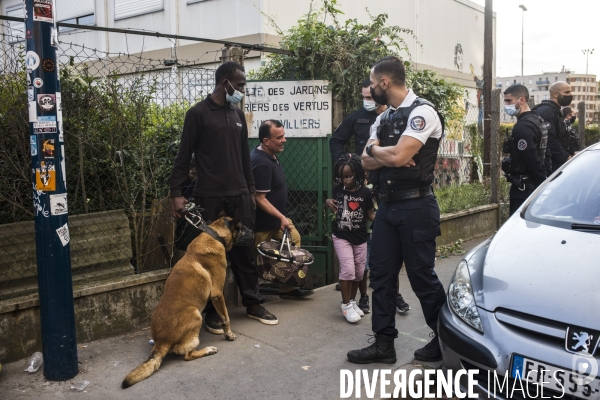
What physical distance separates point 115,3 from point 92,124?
13.5m

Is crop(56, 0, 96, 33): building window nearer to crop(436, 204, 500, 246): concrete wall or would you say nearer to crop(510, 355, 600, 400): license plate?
crop(436, 204, 500, 246): concrete wall

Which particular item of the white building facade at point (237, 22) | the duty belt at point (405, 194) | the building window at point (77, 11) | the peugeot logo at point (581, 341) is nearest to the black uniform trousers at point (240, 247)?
the duty belt at point (405, 194)

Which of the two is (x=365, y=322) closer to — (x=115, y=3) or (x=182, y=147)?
(x=182, y=147)

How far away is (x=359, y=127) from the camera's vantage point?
5656mm

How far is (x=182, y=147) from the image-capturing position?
14.5ft

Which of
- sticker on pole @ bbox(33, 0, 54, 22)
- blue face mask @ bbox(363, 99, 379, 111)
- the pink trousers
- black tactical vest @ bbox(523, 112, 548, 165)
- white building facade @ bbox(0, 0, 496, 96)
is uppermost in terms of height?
white building facade @ bbox(0, 0, 496, 96)

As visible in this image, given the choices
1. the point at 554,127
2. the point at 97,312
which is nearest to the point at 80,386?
the point at 97,312

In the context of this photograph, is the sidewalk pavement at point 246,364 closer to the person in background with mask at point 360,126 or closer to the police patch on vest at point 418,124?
the person in background with mask at point 360,126

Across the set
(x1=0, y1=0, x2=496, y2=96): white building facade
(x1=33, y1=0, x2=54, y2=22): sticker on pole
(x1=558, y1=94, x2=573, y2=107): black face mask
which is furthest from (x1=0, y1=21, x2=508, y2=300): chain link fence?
(x1=0, y1=0, x2=496, y2=96): white building facade

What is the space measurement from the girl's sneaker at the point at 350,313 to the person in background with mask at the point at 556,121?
3719 millimetres

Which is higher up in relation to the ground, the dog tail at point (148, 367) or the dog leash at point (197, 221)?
the dog leash at point (197, 221)

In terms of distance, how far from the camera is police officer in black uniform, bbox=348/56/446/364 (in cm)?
376

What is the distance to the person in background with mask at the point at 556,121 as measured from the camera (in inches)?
276

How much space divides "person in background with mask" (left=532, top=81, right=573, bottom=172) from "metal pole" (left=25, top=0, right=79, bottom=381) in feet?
18.6
